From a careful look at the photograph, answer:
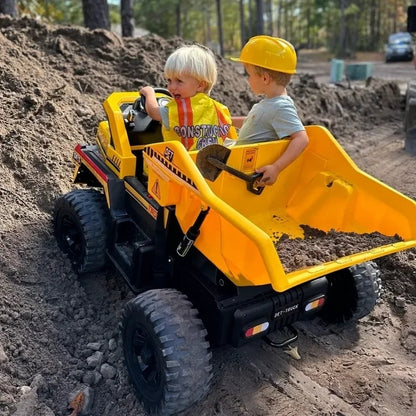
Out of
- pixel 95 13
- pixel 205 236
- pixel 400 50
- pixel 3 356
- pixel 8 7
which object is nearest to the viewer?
pixel 205 236

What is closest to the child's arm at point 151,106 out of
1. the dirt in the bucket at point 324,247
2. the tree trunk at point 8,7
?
the dirt in the bucket at point 324,247

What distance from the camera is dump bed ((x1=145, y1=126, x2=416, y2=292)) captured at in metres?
2.23

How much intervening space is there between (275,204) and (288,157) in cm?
43

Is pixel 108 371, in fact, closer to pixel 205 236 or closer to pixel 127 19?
pixel 205 236

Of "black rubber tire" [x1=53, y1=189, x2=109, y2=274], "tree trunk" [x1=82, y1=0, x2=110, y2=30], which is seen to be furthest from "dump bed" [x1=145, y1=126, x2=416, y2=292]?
"tree trunk" [x1=82, y1=0, x2=110, y2=30]

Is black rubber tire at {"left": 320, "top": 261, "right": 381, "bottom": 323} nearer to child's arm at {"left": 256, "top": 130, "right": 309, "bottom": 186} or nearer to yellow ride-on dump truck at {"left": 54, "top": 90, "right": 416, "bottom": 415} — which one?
yellow ride-on dump truck at {"left": 54, "top": 90, "right": 416, "bottom": 415}

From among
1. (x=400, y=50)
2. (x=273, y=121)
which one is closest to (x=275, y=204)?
(x=273, y=121)

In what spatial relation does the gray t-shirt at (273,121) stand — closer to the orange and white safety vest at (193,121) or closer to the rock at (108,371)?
the orange and white safety vest at (193,121)

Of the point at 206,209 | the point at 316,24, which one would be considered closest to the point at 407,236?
the point at 206,209

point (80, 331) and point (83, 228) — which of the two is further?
point (83, 228)

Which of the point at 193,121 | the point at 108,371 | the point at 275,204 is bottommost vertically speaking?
the point at 108,371

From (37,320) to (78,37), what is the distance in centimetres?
468

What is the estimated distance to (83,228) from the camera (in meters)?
3.35

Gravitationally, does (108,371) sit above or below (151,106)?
below
